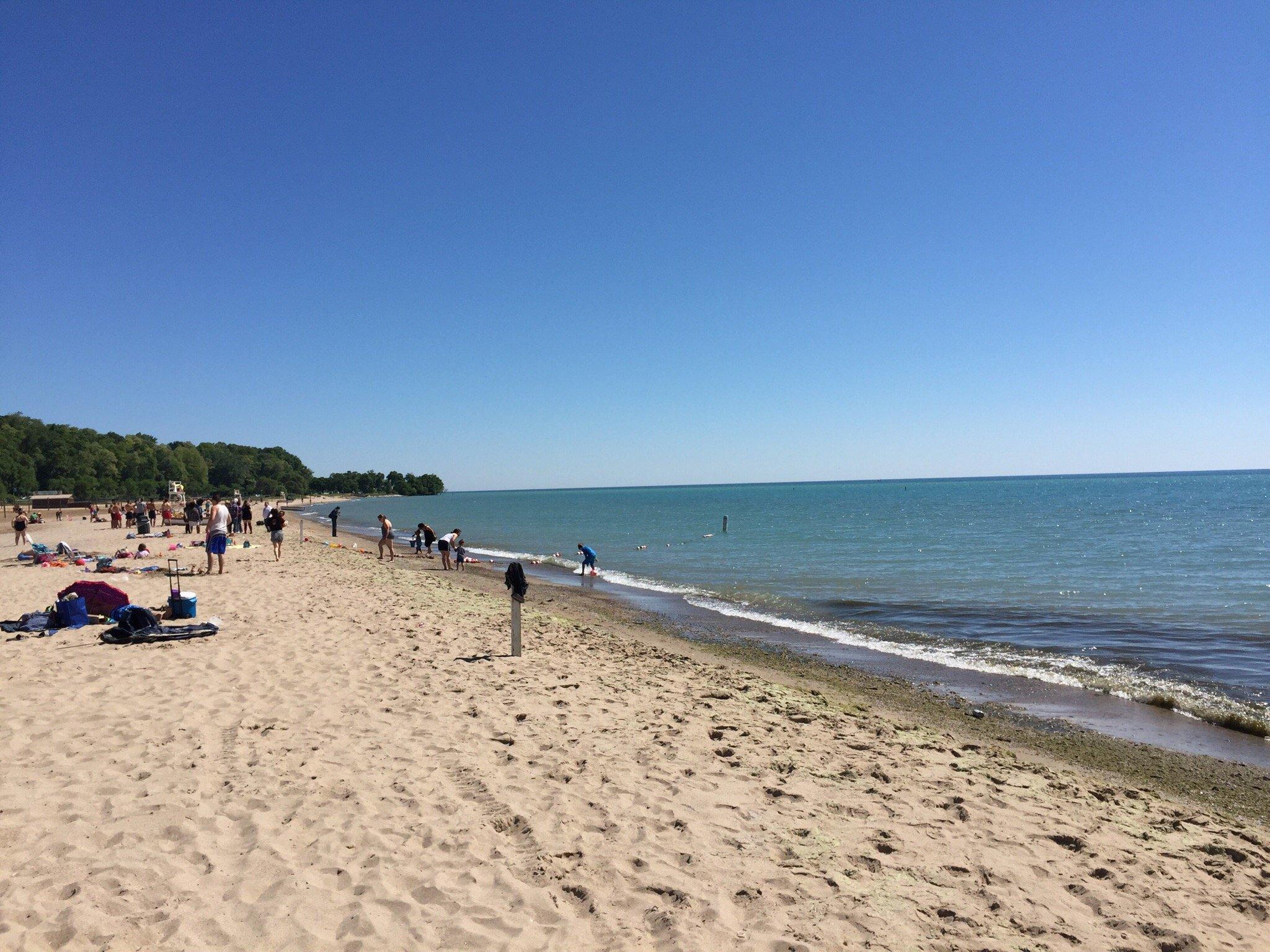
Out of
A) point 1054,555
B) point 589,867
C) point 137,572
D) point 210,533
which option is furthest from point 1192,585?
point 137,572

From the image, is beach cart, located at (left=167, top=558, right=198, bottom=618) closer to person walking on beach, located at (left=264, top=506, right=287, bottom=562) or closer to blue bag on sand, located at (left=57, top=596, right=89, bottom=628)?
blue bag on sand, located at (left=57, top=596, right=89, bottom=628)

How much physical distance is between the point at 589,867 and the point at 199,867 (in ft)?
7.74

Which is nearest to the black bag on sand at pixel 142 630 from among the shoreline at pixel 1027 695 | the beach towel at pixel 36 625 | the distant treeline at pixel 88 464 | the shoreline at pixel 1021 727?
the beach towel at pixel 36 625

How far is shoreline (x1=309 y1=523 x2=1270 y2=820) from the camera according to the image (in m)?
7.03

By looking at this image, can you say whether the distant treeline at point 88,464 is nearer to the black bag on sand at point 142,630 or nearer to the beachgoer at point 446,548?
the beachgoer at point 446,548

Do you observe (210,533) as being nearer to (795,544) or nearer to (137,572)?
(137,572)

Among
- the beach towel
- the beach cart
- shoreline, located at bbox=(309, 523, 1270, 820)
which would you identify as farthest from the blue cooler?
shoreline, located at bbox=(309, 523, 1270, 820)

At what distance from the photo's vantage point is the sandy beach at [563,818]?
12.8 feet

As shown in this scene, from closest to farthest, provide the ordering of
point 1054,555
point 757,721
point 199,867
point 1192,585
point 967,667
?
point 199,867, point 757,721, point 967,667, point 1192,585, point 1054,555

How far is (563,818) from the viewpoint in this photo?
5.09 meters

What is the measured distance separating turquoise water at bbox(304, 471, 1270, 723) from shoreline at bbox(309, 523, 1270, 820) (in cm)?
208

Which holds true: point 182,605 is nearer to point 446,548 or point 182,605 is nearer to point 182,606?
point 182,606

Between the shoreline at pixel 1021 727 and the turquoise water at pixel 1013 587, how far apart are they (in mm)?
2080

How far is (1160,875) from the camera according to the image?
188 inches
